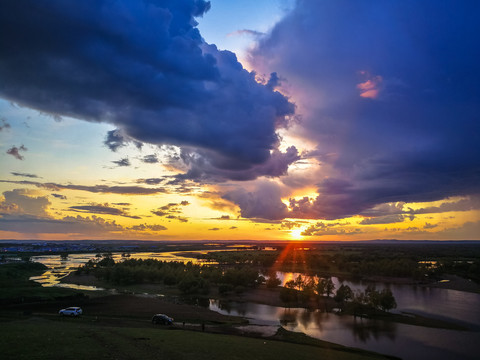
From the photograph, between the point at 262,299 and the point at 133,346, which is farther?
the point at 262,299

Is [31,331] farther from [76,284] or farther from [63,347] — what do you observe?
[76,284]

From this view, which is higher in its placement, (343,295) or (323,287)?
(323,287)

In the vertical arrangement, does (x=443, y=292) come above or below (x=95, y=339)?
below

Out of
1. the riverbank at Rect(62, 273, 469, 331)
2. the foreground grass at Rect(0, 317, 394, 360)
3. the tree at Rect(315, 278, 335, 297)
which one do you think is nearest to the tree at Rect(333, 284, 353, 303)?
the riverbank at Rect(62, 273, 469, 331)

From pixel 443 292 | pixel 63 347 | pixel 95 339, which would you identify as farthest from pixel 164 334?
pixel 443 292

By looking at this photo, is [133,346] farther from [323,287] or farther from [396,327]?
[323,287]

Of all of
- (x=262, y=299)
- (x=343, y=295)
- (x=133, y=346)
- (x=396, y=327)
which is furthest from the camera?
(x=262, y=299)

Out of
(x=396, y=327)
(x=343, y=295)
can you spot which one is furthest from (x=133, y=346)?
(x=343, y=295)
